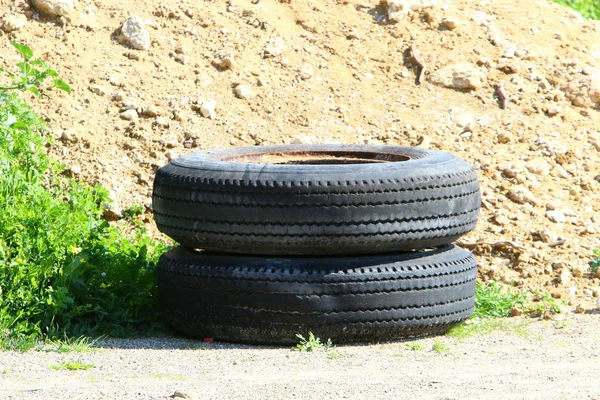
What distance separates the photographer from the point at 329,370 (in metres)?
4.49

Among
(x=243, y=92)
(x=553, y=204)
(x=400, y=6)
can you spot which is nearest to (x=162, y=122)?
(x=243, y=92)

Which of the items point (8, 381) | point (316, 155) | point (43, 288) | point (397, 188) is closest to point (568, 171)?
point (316, 155)

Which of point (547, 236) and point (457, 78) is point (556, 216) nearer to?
point (547, 236)

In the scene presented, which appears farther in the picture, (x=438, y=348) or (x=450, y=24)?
(x=450, y=24)

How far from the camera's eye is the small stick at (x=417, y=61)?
8.31 metres

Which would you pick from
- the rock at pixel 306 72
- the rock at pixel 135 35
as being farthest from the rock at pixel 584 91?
the rock at pixel 135 35

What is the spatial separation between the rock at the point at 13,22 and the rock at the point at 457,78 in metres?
3.33

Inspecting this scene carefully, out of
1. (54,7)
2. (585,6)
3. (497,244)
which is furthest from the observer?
(585,6)

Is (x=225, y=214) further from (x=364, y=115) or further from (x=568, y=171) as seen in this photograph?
(x=568, y=171)

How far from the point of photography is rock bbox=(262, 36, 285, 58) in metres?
8.22

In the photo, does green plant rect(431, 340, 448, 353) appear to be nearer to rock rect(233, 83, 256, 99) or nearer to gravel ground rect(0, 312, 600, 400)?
gravel ground rect(0, 312, 600, 400)

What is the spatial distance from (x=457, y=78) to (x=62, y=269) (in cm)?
412

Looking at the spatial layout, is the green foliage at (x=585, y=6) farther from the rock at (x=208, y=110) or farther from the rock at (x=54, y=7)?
the rock at (x=54, y=7)

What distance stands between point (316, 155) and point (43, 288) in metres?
1.90
